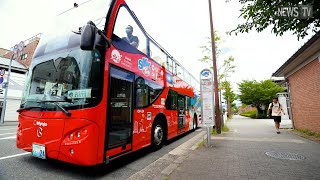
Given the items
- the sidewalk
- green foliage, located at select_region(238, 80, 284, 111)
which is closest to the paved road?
the sidewalk

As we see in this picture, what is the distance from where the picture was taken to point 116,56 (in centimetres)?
414

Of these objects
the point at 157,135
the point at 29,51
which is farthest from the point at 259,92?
the point at 29,51

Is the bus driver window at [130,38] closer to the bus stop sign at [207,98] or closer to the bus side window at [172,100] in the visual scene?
the bus side window at [172,100]

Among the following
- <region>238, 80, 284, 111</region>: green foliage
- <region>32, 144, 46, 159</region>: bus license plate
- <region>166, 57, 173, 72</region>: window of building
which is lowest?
<region>32, 144, 46, 159</region>: bus license plate

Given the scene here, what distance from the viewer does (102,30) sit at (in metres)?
3.86

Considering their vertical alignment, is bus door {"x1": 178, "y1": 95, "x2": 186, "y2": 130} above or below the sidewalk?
above

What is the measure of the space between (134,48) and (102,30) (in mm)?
1316

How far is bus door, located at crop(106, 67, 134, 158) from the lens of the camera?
3.82m

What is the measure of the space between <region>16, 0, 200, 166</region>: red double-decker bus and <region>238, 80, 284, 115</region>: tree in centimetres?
2955

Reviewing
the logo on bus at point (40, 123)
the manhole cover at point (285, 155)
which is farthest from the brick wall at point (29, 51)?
the manhole cover at point (285, 155)

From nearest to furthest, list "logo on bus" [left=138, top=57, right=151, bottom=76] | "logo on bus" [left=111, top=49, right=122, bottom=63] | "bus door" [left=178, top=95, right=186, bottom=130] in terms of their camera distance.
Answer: "logo on bus" [left=111, top=49, right=122, bottom=63], "logo on bus" [left=138, top=57, right=151, bottom=76], "bus door" [left=178, top=95, right=186, bottom=130]

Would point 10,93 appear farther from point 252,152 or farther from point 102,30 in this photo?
point 252,152

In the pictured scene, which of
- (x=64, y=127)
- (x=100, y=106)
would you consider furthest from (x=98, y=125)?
(x=64, y=127)

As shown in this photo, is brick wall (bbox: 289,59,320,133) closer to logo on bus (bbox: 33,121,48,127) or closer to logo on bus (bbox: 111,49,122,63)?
logo on bus (bbox: 111,49,122,63)
